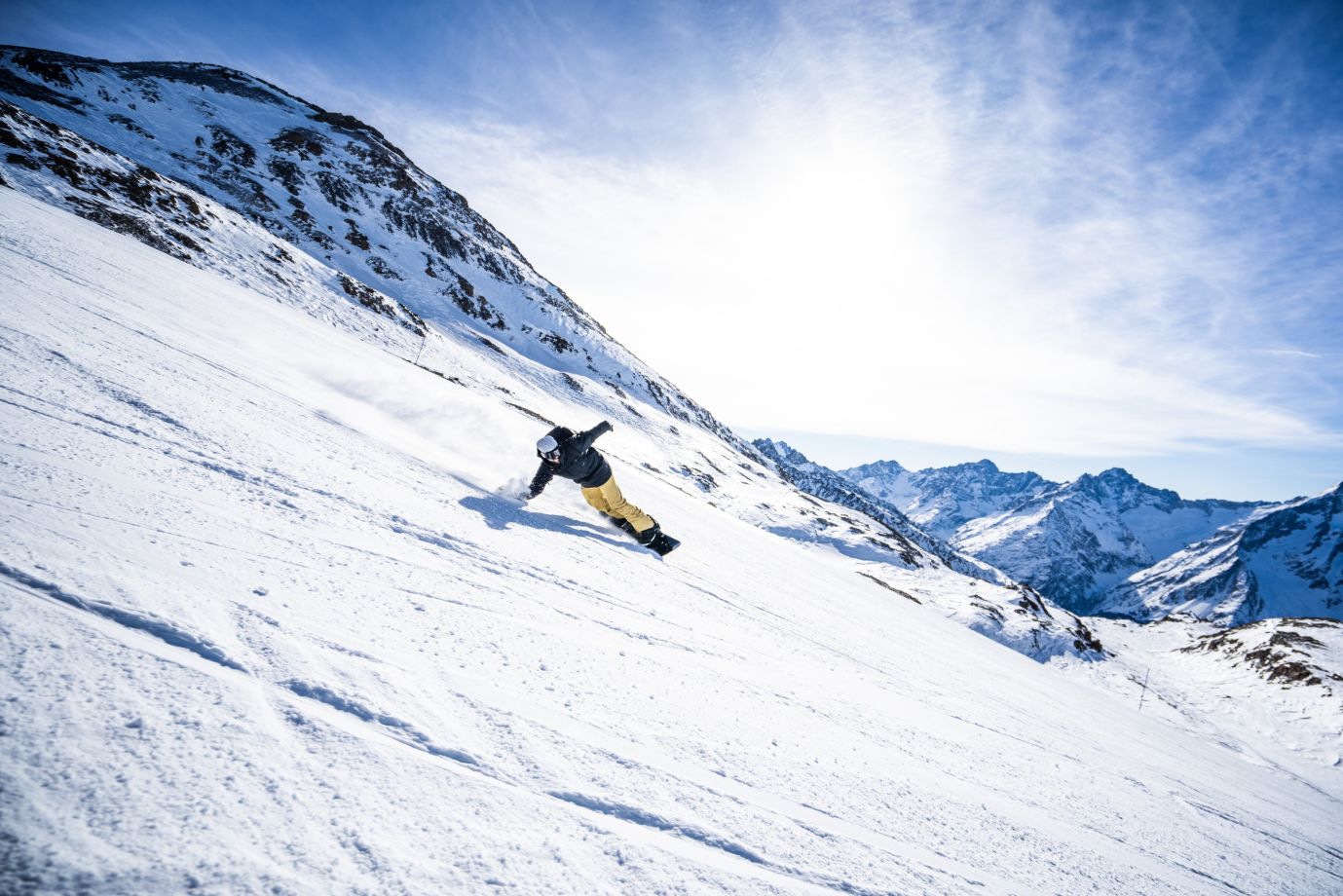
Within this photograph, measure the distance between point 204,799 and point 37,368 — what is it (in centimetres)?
492

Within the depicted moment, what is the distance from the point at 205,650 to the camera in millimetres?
2145

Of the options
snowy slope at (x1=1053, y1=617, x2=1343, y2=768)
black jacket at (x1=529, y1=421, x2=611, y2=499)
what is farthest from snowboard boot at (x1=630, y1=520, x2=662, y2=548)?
snowy slope at (x1=1053, y1=617, x2=1343, y2=768)

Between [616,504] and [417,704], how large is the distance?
5.26 metres

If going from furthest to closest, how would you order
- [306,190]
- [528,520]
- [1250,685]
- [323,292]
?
[306,190] < [1250,685] < [323,292] < [528,520]

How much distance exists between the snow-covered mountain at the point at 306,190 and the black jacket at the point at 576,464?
30.3 metres

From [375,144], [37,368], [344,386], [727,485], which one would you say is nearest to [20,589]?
[37,368]

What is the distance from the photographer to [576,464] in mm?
7184

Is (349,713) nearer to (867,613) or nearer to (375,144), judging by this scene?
(867,613)

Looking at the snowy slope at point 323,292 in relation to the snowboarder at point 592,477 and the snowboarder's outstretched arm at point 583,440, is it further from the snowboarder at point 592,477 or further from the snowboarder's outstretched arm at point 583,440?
the snowboarder's outstretched arm at point 583,440

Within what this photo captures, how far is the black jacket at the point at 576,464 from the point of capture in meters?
6.96

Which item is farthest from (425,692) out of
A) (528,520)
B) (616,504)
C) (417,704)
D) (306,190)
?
(306,190)

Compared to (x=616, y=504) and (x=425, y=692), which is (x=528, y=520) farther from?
(x=425, y=692)

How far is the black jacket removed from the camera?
22.8 ft

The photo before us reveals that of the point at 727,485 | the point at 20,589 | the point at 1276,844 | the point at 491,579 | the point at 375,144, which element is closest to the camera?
the point at 20,589
